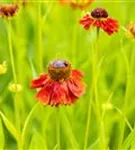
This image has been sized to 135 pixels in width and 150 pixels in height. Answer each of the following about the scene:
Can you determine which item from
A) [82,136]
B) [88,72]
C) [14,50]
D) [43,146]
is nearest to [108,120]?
[82,136]

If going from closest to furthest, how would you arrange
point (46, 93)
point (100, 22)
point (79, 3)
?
point (46, 93)
point (100, 22)
point (79, 3)

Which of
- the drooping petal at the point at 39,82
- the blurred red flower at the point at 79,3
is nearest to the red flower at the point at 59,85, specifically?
the drooping petal at the point at 39,82

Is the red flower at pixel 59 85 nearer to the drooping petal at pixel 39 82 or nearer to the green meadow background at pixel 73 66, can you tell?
the drooping petal at pixel 39 82

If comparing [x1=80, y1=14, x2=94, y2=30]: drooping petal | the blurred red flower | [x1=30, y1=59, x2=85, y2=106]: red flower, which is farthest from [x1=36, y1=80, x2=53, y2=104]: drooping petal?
the blurred red flower

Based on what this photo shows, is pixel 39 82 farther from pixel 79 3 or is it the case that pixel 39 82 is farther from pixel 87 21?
pixel 79 3

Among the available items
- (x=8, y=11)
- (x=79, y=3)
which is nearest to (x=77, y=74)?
(x=8, y=11)

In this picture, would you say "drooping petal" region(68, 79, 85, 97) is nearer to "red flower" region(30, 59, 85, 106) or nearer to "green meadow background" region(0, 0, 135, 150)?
"red flower" region(30, 59, 85, 106)
